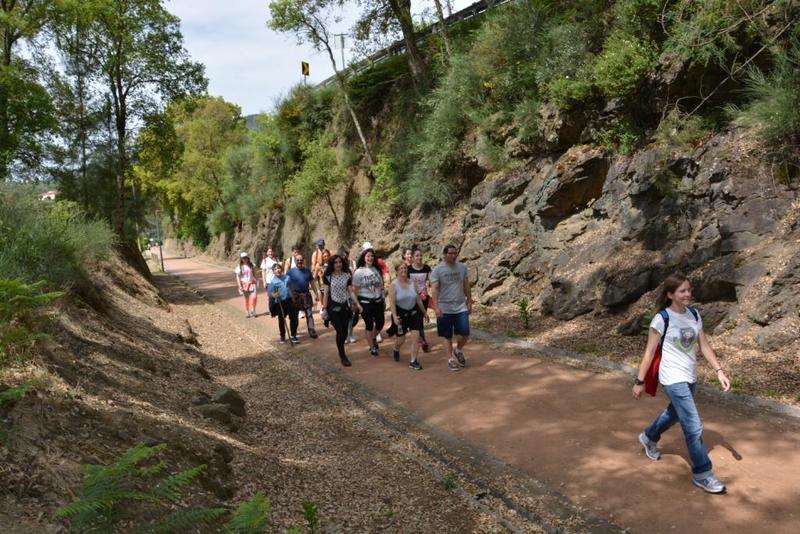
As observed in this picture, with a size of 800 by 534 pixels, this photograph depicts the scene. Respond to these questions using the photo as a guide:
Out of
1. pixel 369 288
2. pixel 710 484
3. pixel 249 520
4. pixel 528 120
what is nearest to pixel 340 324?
pixel 369 288

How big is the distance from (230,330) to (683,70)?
1137cm

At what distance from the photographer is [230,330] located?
14.2m

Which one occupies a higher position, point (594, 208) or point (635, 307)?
point (594, 208)

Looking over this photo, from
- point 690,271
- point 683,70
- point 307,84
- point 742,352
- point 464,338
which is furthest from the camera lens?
point 307,84

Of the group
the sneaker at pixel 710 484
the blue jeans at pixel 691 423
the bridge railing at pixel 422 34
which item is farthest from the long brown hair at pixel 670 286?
the bridge railing at pixel 422 34

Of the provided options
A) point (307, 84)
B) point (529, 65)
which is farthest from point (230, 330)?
point (307, 84)

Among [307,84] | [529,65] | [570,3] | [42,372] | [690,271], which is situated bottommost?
[690,271]

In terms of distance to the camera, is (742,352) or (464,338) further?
(464,338)

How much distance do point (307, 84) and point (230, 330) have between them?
18761mm

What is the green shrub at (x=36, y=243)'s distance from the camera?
26.4 feet

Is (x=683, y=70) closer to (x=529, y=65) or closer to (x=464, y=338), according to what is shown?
(x=529, y=65)

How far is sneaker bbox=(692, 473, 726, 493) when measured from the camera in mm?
4395

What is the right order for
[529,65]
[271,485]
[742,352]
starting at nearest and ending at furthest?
[271,485] < [742,352] < [529,65]

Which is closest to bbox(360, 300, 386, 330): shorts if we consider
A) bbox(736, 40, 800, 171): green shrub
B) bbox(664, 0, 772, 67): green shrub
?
bbox(736, 40, 800, 171): green shrub
